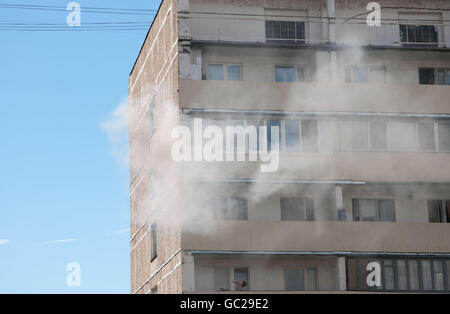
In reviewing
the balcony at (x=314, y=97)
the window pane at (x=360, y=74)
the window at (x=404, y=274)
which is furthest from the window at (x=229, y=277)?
the window pane at (x=360, y=74)

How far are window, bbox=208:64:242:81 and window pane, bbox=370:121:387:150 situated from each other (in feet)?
22.5

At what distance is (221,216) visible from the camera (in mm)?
52219

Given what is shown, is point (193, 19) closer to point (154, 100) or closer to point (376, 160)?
point (154, 100)

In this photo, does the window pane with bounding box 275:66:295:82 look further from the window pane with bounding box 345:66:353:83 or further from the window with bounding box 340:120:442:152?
the window with bounding box 340:120:442:152

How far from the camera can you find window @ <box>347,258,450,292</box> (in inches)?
2031

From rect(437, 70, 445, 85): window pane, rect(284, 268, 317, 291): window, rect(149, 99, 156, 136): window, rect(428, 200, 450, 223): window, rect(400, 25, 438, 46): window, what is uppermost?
rect(400, 25, 438, 46): window

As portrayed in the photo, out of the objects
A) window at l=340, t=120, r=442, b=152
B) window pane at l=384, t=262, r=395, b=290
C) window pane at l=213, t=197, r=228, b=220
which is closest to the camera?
window pane at l=384, t=262, r=395, b=290

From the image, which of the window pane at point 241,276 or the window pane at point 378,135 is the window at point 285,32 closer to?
the window pane at point 378,135

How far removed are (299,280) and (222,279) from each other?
11.7 feet

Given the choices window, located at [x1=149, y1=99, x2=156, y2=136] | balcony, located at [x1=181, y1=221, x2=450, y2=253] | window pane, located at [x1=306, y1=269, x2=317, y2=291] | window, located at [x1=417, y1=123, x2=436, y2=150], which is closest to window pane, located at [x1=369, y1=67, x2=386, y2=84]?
window, located at [x1=417, y1=123, x2=436, y2=150]

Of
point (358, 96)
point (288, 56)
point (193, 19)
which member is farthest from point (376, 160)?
point (193, 19)

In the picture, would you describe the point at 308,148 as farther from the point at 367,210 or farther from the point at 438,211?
the point at 438,211

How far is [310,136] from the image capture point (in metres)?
53.5
